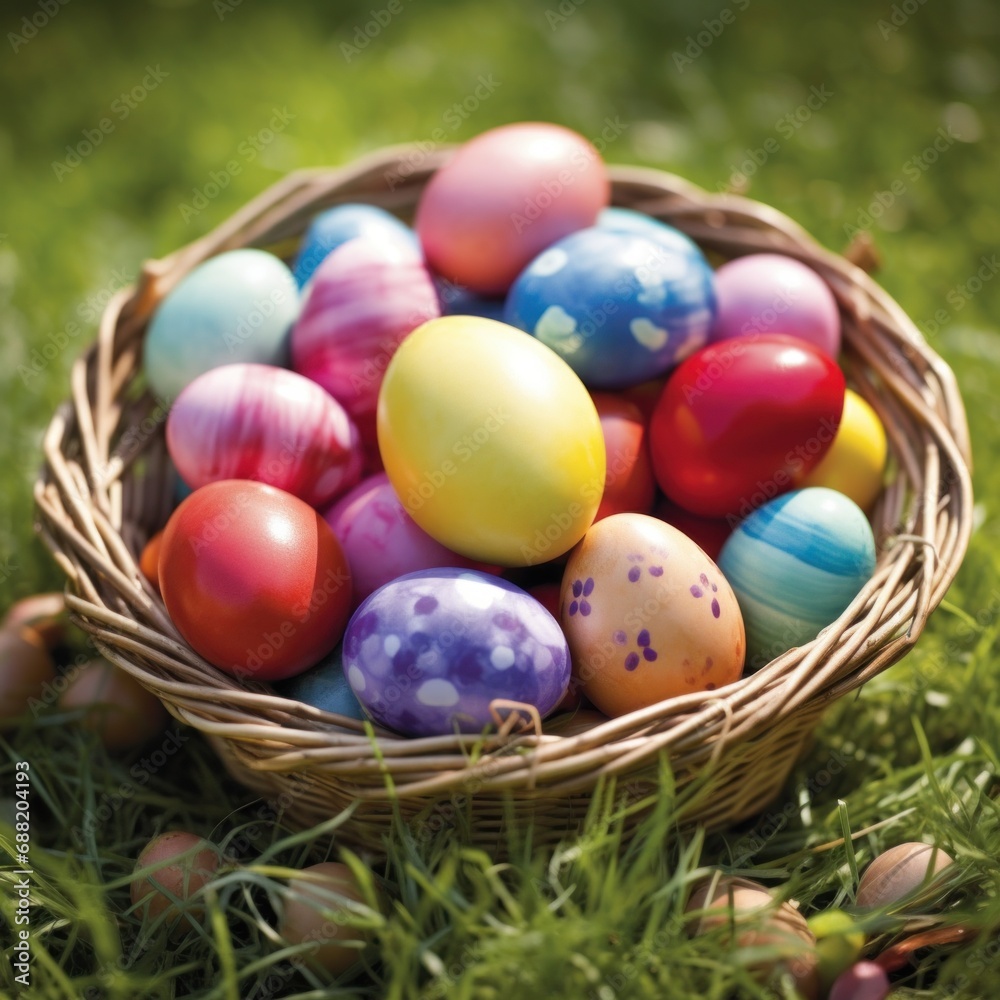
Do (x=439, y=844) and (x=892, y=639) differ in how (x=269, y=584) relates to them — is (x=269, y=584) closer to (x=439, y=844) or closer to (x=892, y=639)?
(x=439, y=844)

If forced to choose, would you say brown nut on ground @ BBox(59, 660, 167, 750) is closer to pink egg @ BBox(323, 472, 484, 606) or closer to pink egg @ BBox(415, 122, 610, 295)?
pink egg @ BBox(323, 472, 484, 606)

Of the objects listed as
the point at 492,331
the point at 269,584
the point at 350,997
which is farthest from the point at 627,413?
the point at 350,997

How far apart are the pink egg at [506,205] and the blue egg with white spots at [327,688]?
0.73m

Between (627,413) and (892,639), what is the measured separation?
20.9 inches

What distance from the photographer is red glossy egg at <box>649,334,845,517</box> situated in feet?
4.82

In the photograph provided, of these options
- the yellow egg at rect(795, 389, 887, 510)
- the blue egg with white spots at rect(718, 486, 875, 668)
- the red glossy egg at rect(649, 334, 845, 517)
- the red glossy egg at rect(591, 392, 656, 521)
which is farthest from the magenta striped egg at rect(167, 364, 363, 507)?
the yellow egg at rect(795, 389, 887, 510)

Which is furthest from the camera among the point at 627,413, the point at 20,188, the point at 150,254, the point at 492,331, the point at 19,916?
the point at 20,188

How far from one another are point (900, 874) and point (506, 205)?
1.20 meters

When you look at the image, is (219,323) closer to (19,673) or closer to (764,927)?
(19,673)

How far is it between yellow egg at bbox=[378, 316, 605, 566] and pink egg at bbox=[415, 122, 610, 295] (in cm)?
38

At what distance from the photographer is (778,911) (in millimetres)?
1239

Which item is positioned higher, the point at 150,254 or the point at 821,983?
the point at 150,254


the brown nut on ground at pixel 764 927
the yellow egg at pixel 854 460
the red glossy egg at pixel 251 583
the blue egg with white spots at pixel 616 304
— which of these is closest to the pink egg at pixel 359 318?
the blue egg with white spots at pixel 616 304

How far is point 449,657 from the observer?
4.02ft
